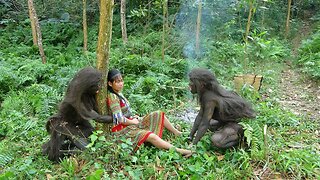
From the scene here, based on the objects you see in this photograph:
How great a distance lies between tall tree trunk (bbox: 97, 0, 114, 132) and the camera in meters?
4.03

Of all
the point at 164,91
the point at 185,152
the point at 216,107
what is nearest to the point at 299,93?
the point at 164,91

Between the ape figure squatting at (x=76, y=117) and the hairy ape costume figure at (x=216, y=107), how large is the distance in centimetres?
126

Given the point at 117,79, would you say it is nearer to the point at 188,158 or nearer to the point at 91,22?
the point at 188,158

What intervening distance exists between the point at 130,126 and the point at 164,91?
106 inches

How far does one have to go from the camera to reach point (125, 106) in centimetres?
453

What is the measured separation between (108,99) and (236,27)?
1077 cm

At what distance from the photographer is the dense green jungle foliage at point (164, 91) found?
12.5 ft

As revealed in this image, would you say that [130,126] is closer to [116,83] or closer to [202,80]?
[116,83]

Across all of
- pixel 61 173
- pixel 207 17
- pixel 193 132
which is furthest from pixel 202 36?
pixel 61 173

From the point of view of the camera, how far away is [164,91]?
7051 millimetres

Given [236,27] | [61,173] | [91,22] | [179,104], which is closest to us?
[61,173]

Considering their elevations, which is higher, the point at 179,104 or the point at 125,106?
the point at 125,106

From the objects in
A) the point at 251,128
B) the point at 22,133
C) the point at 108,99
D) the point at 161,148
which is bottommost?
the point at 22,133

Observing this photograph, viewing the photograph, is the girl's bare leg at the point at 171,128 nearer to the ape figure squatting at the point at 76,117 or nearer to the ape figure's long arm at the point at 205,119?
the ape figure's long arm at the point at 205,119
